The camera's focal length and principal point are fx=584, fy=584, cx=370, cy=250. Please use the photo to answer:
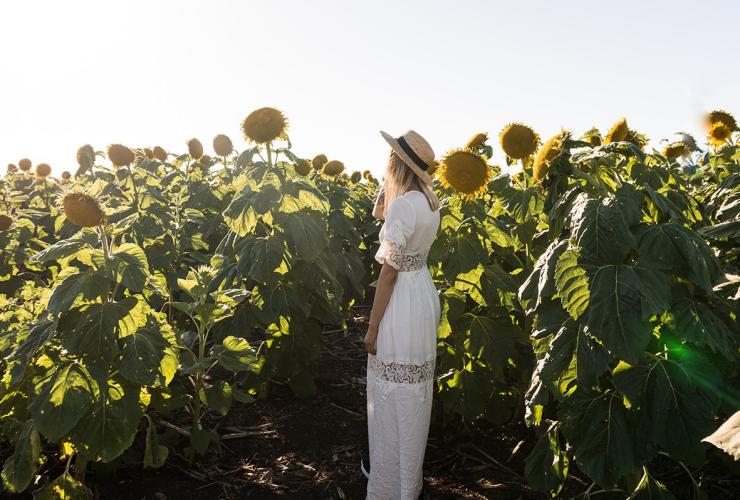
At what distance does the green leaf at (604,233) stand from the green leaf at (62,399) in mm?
2254

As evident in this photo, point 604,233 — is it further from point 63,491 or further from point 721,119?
point 721,119

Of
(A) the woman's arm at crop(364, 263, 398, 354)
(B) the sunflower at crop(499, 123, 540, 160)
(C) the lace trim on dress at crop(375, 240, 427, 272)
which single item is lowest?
(A) the woman's arm at crop(364, 263, 398, 354)

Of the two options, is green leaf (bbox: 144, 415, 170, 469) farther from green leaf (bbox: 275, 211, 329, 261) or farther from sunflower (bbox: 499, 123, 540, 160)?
sunflower (bbox: 499, 123, 540, 160)

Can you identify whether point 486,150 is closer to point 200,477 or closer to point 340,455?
point 340,455

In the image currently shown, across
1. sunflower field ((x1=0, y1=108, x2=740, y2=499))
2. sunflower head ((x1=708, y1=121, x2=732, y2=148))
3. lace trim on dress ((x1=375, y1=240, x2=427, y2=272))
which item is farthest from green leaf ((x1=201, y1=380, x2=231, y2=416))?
sunflower head ((x1=708, y1=121, x2=732, y2=148))

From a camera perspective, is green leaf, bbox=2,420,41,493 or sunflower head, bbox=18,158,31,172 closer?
green leaf, bbox=2,420,41,493

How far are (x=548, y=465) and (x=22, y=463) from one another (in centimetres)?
253

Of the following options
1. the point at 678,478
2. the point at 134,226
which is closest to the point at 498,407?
the point at 678,478

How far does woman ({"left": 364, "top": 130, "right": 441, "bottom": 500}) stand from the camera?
3260mm

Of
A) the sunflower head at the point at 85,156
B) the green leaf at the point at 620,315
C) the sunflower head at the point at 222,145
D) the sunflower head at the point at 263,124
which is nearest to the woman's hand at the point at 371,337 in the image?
the green leaf at the point at 620,315

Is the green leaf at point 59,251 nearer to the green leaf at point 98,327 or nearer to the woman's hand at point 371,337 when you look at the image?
the green leaf at point 98,327

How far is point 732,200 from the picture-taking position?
279cm

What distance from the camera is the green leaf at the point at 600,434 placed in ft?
7.97

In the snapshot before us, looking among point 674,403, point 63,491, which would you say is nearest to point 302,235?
point 63,491
